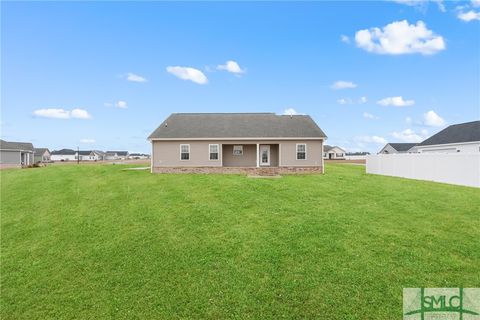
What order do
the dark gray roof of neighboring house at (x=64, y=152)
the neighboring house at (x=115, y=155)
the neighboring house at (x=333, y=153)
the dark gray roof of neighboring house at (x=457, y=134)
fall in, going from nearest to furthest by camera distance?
1. the dark gray roof of neighboring house at (x=457, y=134)
2. the neighboring house at (x=333, y=153)
3. the dark gray roof of neighboring house at (x=64, y=152)
4. the neighboring house at (x=115, y=155)

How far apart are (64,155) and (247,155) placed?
12426 centimetres

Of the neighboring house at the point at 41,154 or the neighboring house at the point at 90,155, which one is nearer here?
the neighboring house at the point at 41,154

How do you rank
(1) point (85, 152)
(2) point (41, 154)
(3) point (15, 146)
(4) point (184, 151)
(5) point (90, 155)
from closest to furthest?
(4) point (184, 151)
(3) point (15, 146)
(2) point (41, 154)
(5) point (90, 155)
(1) point (85, 152)

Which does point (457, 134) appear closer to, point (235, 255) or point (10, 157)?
point (235, 255)

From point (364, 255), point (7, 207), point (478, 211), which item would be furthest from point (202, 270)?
point (7, 207)

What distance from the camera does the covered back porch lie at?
25312 millimetres

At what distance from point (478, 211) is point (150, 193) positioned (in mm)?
14180

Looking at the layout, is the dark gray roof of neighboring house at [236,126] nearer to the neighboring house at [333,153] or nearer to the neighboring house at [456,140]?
the neighboring house at [456,140]

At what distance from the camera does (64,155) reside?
122 meters

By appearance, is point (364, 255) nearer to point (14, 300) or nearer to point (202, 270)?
point (202, 270)

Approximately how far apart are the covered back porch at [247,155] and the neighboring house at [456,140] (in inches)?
774

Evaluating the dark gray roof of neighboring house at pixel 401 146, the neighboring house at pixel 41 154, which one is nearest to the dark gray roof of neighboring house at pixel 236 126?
the dark gray roof of neighboring house at pixel 401 146

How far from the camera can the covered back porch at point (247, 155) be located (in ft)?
83.0

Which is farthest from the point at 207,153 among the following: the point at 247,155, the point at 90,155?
the point at 90,155
